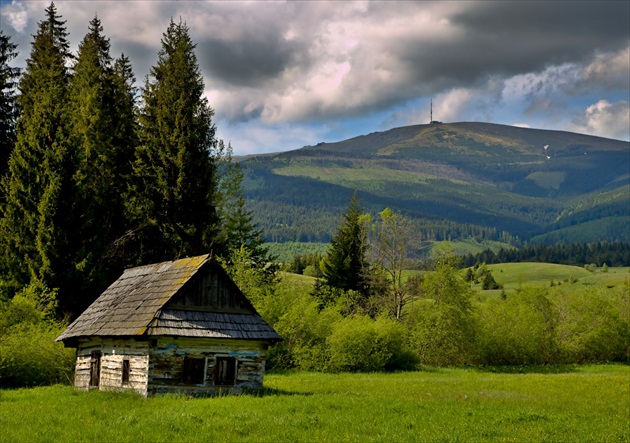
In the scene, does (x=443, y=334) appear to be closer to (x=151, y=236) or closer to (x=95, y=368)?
(x=151, y=236)

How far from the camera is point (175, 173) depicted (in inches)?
1692

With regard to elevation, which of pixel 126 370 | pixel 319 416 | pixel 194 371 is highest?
pixel 194 371

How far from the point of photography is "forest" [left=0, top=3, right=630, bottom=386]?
123 feet

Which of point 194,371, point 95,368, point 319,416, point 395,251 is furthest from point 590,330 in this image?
point 95,368

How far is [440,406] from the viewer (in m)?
26.6

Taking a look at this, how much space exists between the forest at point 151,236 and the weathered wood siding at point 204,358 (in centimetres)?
867

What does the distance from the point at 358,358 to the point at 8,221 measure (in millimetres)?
25801

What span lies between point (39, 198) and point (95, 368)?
1284 cm

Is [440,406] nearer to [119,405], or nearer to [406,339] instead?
[119,405]

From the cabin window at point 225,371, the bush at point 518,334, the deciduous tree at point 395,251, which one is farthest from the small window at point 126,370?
the bush at point 518,334

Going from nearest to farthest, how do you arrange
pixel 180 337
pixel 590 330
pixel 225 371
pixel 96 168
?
1. pixel 180 337
2. pixel 225 371
3. pixel 96 168
4. pixel 590 330

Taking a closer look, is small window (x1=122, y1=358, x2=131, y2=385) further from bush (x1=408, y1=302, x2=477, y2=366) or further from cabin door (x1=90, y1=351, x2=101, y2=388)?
bush (x1=408, y1=302, x2=477, y2=366)

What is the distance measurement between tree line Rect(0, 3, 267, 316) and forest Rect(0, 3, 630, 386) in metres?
0.09

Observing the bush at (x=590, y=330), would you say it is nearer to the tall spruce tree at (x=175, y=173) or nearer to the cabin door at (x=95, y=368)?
the tall spruce tree at (x=175, y=173)
